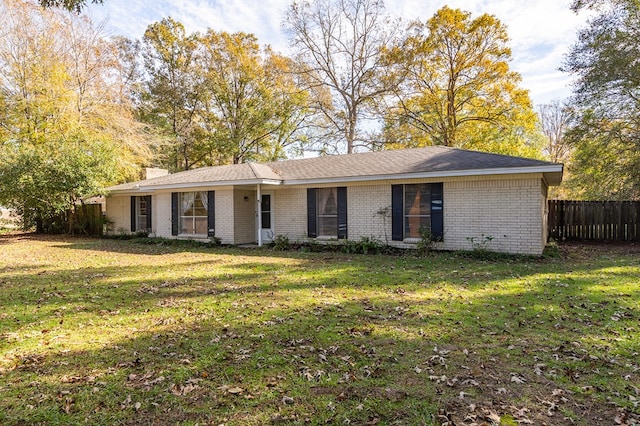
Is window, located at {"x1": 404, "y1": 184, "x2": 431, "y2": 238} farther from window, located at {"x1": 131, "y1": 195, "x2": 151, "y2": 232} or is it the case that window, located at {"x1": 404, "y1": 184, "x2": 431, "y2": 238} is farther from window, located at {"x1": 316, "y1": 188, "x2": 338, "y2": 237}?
window, located at {"x1": 131, "y1": 195, "x2": 151, "y2": 232}

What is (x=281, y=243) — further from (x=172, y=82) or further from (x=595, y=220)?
(x=172, y=82)

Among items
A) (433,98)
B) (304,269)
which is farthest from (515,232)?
(433,98)

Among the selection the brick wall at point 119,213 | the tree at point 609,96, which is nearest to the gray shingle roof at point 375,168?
the brick wall at point 119,213

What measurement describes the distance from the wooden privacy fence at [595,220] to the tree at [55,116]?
1958 cm

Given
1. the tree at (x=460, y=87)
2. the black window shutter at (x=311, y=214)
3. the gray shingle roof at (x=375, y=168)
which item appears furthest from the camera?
the tree at (x=460, y=87)

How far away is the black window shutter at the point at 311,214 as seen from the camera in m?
14.0

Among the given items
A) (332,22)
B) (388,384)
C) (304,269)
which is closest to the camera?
(388,384)

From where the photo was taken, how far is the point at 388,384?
3.48 m

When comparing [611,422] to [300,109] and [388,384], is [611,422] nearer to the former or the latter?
[388,384]

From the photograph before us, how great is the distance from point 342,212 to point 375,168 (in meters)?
1.88

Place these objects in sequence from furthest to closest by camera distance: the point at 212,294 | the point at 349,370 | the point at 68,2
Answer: the point at 212,294 → the point at 68,2 → the point at 349,370

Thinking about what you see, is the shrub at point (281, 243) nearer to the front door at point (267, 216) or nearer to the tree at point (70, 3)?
the front door at point (267, 216)

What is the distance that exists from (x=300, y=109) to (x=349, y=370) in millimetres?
27884

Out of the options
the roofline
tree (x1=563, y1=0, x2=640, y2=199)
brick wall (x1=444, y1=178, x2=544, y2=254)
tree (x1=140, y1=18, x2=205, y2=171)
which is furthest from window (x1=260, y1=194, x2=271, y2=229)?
tree (x1=140, y1=18, x2=205, y2=171)
